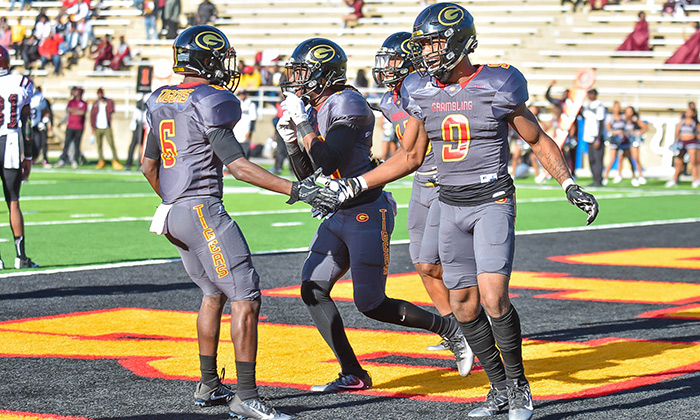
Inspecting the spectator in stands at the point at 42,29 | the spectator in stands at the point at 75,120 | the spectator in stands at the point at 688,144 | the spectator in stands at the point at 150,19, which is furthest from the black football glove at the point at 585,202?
the spectator in stands at the point at 42,29

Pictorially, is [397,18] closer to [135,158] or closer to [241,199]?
[135,158]

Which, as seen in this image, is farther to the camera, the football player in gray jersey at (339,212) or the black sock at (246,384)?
the football player in gray jersey at (339,212)

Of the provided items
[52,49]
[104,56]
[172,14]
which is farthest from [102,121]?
[52,49]

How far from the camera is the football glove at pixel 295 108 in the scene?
5.13 metres

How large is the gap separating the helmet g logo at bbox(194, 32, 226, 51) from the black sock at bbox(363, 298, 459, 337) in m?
1.54

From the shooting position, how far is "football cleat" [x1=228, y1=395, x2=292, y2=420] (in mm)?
4566

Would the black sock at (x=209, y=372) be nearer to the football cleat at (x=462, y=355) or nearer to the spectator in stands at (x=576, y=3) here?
the football cleat at (x=462, y=355)

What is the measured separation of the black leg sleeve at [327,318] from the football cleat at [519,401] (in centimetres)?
89

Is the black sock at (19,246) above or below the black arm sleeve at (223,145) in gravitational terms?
below

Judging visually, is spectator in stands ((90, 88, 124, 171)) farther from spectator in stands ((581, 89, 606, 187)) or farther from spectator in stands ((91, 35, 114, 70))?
spectator in stands ((581, 89, 606, 187))

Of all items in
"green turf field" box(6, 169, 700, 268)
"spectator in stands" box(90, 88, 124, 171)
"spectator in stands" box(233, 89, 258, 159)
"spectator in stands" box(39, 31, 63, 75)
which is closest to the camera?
"green turf field" box(6, 169, 700, 268)

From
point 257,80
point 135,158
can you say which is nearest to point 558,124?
point 257,80

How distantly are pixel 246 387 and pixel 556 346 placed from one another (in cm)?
238

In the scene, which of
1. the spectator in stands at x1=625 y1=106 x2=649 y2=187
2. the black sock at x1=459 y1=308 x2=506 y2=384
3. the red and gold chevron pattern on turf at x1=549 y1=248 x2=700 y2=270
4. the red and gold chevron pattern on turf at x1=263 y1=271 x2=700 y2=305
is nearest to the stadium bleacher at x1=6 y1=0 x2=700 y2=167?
the spectator in stands at x1=625 y1=106 x2=649 y2=187
